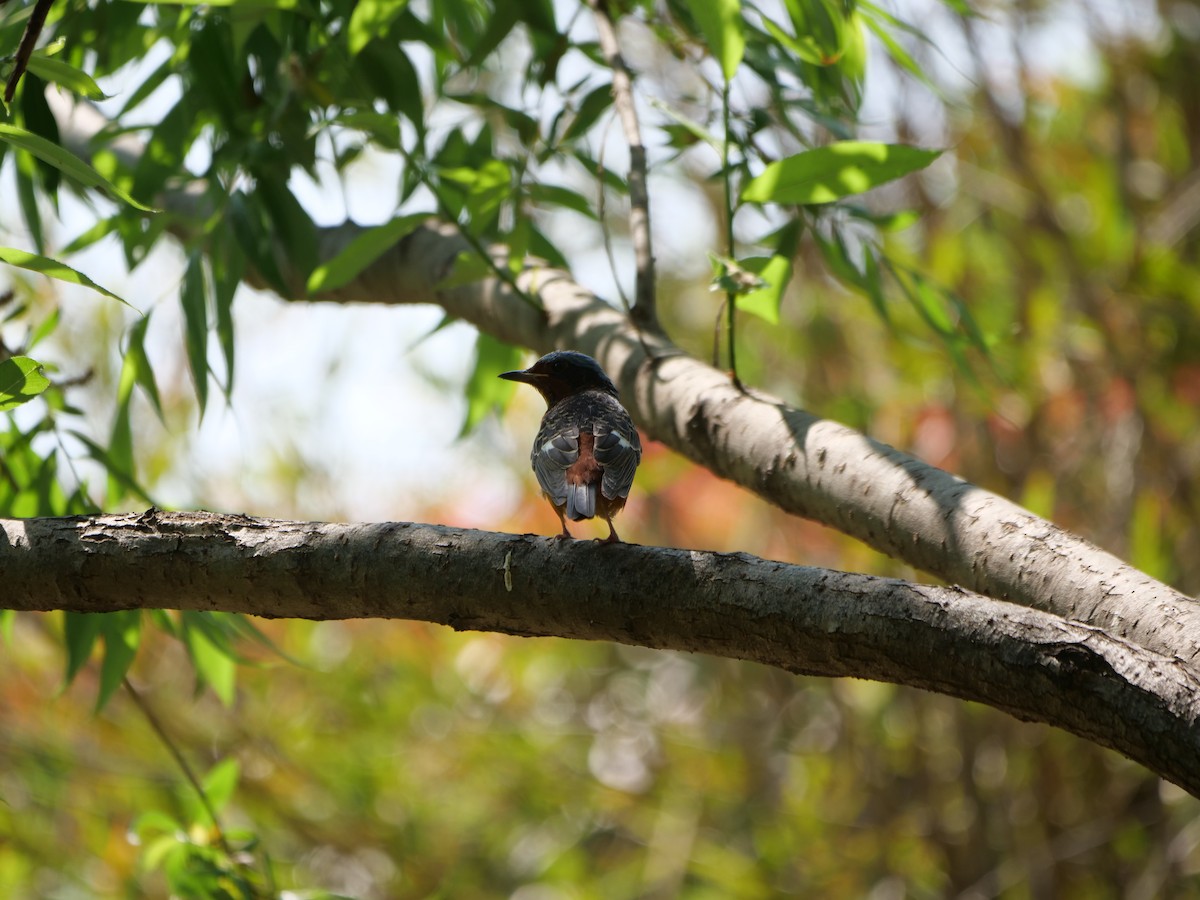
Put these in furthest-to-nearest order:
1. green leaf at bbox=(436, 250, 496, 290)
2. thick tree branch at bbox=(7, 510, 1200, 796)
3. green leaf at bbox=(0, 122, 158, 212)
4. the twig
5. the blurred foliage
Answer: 1. the blurred foliage
2. green leaf at bbox=(436, 250, 496, 290)
3. the twig
4. green leaf at bbox=(0, 122, 158, 212)
5. thick tree branch at bbox=(7, 510, 1200, 796)

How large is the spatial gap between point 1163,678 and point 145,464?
5381 mm

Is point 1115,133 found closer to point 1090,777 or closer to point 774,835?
point 1090,777

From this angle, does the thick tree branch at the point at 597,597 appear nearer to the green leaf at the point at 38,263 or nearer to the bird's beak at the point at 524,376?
the green leaf at the point at 38,263


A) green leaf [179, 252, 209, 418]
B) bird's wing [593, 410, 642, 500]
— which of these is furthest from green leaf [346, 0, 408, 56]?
bird's wing [593, 410, 642, 500]

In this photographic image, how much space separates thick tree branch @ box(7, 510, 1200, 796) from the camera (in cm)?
134

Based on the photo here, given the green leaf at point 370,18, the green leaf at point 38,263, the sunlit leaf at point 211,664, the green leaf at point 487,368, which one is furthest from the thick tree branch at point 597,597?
the green leaf at point 487,368

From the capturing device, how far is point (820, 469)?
2.09 m

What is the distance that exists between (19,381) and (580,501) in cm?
111

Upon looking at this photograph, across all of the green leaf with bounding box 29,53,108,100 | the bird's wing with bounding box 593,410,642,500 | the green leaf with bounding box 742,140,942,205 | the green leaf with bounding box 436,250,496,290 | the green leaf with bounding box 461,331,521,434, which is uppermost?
the green leaf with bounding box 461,331,521,434

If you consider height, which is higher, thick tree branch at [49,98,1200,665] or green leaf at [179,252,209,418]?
green leaf at [179,252,209,418]

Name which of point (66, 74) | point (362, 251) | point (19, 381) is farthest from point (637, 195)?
point (19, 381)

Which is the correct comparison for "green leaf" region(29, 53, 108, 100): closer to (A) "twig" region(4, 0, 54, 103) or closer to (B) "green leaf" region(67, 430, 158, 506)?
(A) "twig" region(4, 0, 54, 103)

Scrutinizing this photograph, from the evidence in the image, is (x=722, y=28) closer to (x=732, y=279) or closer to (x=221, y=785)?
(x=732, y=279)

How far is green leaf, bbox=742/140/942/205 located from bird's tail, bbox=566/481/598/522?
704 millimetres
